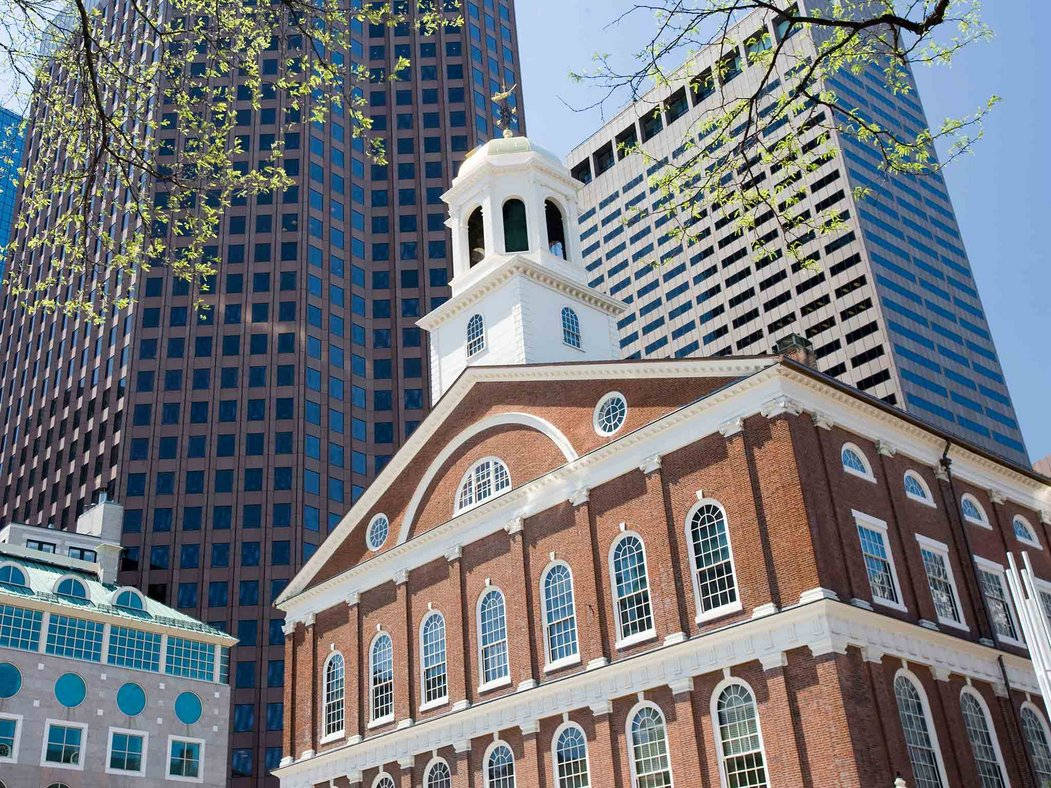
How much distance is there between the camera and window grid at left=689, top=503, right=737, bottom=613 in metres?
29.2

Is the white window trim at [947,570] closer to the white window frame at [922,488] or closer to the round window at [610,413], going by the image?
the white window frame at [922,488]

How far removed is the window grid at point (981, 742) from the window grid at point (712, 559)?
7.40 metres

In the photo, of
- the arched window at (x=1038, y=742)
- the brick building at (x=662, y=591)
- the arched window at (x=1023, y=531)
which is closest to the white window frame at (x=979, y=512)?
the brick building at (x=662, y=591)

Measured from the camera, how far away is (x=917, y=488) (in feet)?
109

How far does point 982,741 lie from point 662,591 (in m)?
9.66

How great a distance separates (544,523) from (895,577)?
10.7m

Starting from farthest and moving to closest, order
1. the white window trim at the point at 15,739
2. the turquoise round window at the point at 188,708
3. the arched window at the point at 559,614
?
the turquoise round window at the point at 188,708
the white window trim at the point at 15,739
the arched window at the point at 559,614

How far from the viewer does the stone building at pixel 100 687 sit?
4897 cm

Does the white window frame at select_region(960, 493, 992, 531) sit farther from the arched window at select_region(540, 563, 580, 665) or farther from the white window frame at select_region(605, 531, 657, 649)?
the arched window at select_region(540, 563, 580, 665)

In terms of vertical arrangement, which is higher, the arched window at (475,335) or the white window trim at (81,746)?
the arched window at (475,335)

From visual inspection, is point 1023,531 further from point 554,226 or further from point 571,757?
point 554,226

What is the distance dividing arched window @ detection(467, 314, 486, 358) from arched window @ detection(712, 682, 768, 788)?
19.3 metres

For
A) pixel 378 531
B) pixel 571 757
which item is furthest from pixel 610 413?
pixel 378 531

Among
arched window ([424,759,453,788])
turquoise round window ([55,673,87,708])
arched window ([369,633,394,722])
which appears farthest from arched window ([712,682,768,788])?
turquoise round window ([55,673,87,708])
